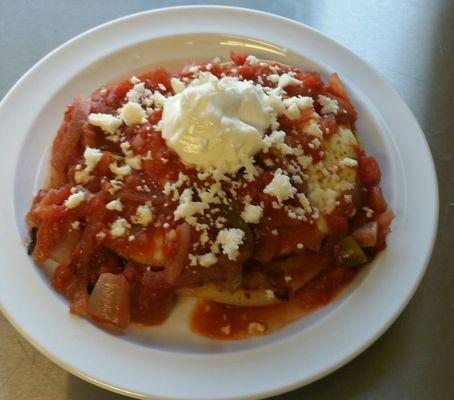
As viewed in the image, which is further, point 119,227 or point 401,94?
point 401,94

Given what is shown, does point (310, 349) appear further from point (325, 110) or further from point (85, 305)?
point (325, 110)

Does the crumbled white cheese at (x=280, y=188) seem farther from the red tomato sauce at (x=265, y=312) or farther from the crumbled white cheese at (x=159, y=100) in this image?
the crumbled white cheese at (x=159, y=100)

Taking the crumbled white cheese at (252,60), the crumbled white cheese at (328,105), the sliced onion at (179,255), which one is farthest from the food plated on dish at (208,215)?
the crumbled white cheese at (252,60)

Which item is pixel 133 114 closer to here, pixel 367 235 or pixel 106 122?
pixel 106 122

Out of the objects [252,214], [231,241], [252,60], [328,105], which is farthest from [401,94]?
[231,241]

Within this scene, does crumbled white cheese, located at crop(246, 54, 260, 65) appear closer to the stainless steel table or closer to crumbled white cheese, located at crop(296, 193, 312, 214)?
crumbled white cheese, located at crop(296, 193, 312, 214)

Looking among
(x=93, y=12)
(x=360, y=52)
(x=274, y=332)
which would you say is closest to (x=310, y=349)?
(x=274, y=332)
